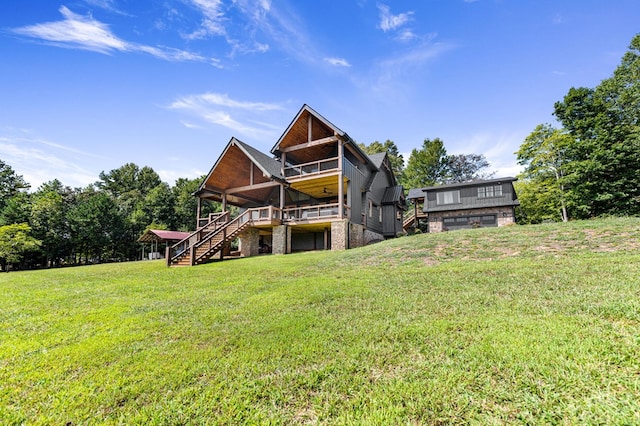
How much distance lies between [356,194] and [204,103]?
10.7m

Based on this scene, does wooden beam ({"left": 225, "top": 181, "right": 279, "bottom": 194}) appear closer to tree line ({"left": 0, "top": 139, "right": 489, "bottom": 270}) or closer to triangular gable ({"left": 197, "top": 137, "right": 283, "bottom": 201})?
triangular gable ({"left": 197, "top": 137, "right": 283, "bottom": 201})

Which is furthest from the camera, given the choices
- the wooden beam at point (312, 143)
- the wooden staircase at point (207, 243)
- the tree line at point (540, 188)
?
the tree line at point (540, 188)

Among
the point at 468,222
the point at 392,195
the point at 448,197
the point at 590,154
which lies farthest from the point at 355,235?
the point at 590,154

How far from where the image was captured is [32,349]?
3680 mm

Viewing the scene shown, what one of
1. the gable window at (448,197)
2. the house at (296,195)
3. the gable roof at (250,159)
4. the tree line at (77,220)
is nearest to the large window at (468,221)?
the gable window at (448,197)

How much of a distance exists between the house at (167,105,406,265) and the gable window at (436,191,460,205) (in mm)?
5677

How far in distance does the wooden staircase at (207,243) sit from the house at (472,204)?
1618cm

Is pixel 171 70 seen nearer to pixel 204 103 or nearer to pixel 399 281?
A: pixel 204 103

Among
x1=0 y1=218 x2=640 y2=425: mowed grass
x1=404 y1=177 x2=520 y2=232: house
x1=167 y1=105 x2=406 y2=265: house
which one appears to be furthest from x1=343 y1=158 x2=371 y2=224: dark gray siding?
x1=0 y1=218 x2=640 y2=425: mowed grass

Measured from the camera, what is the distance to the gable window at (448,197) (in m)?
23.2

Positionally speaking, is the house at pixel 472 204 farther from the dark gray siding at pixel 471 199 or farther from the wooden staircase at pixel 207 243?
the wooden staircase at pixel 207 243

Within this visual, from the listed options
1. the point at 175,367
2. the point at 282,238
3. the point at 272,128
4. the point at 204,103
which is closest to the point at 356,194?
the point at 282,238

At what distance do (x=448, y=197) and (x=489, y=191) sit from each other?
3.05 metres

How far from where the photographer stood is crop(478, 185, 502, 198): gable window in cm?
2188
